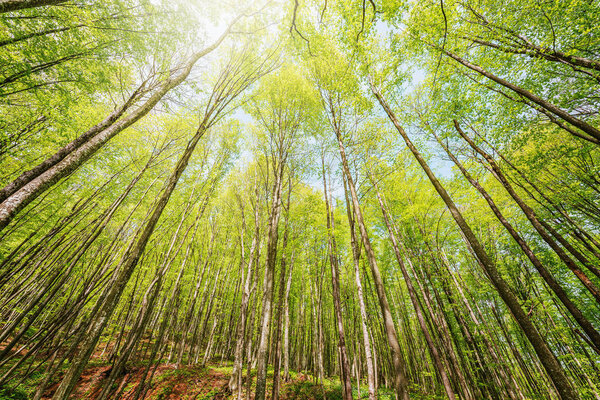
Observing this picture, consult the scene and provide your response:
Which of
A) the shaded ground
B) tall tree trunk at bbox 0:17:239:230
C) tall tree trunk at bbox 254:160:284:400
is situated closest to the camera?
tall tree trunk at bbox 0:17:239:230

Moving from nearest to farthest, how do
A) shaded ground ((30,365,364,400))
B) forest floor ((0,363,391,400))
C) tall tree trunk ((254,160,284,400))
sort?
tall tree trunk ((254,160,284,400)) → forest floor ((0,363,391,400)) → shaded ground ((30,365,364,400))

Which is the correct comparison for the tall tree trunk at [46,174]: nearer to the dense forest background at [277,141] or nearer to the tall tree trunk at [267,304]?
the dense forest background at [277,141]

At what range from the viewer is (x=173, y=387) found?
8.74 metres

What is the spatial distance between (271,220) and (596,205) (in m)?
14.0

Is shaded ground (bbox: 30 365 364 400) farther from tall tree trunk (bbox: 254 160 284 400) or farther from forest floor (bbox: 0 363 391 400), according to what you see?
tall tree trunk (bbox: 254 160 284 400)

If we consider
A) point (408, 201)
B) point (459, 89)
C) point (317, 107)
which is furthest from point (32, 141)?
point (408, 201)

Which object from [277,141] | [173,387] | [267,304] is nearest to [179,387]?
[173,387]

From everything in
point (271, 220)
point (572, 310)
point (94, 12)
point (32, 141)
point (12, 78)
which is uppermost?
point (94, 12)

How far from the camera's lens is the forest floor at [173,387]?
8.21 meters

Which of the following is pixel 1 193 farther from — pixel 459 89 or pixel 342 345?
pixel 459 89

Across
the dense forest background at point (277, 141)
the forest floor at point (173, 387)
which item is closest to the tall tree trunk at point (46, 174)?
the dense forest background at point (277, 141)

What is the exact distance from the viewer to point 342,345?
6.39 metres

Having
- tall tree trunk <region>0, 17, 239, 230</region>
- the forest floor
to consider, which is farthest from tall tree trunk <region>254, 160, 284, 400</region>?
the forest floor

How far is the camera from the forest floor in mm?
8211
